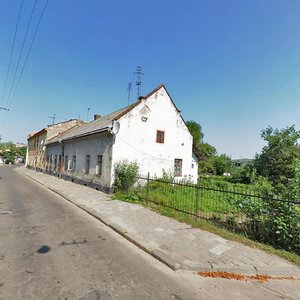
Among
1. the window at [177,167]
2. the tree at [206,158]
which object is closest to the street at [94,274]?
the window at [177,167]

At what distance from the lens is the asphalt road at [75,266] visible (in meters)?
3.27

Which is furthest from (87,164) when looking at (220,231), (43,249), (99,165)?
(220,231)

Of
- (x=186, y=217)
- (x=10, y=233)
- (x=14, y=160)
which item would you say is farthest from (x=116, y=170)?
(x=14, y=160)

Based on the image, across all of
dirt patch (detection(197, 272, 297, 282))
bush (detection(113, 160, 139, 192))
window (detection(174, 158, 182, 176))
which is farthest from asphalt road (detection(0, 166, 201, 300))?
window (detection(174, 158, 182, 176))

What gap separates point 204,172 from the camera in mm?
48344

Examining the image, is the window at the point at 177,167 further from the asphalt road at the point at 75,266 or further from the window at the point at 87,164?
the asphalt road at the point at 75,266

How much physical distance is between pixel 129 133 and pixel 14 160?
79159 millimetres

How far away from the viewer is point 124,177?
1270 cm

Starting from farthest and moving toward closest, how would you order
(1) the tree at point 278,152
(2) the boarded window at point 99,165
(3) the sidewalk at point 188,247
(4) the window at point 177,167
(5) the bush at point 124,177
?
1. (1) the tree at point 278,152
2. (4) the window at point 177,167
3. (2) the boarded window at point 99,165
4. (5) the bush at point 124,177
5. (3) the sidewalk at point 188,247

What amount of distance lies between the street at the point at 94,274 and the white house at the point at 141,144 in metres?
7.69

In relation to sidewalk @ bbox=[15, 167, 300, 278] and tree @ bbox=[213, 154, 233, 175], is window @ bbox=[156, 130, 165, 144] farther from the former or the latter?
tree @ bbox=[213, 154, 233, 175]

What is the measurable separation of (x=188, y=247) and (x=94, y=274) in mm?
2341

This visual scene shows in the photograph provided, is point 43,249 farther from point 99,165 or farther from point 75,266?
point 99,165

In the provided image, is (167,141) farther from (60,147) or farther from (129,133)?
(60,147)
